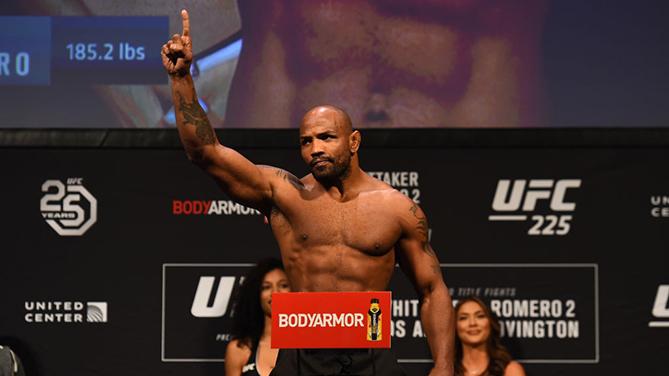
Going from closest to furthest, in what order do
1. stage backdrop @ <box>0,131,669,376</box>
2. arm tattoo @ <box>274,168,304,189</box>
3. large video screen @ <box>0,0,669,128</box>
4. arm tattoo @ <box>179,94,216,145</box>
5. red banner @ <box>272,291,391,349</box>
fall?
red banner @ <box>272,291,391,349</box> → arm tattoo @ <box>179,94,216,145</box> → arm tattoo @ <box>274,168,304,189</box> → stage backdrop @ <box>0,131,669,376</box> → large video screen @ <box>0,0,669,128</box>

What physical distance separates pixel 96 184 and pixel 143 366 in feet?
2.74

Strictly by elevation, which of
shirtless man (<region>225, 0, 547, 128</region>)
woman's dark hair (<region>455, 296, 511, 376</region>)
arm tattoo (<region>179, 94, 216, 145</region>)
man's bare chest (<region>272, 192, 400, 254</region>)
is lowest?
woman's dark hair (<region>455, 296, 511, 376</region>)

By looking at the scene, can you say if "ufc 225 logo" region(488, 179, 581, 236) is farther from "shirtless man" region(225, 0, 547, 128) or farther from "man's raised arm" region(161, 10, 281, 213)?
"man's raised arm" region(161, 10, 281, 213)

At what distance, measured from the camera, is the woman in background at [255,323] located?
480cm

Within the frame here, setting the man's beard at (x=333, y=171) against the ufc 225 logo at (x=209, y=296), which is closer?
the man's beard at (x=333, y=171)

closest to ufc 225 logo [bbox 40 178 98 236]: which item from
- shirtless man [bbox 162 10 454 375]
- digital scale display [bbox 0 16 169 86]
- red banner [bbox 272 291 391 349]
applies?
digital scale display [bbox 0 16 169 86]

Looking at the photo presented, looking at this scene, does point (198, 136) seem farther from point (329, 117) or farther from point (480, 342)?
point (480, 342)

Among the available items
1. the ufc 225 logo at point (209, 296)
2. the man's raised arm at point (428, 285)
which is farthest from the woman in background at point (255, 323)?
the man's raised arm at point (428, 285)

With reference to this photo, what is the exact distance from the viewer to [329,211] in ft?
11.7

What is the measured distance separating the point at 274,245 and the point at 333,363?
163 cm

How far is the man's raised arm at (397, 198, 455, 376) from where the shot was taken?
12.0 ft

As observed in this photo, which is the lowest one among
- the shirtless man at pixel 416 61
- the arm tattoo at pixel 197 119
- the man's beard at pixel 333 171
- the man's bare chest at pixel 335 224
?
the man's bare chest at pixel 335 224

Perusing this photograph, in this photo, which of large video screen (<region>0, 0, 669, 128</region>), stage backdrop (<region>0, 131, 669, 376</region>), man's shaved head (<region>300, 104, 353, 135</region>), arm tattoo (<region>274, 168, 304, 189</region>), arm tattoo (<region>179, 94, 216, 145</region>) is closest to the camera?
arm tattoo (<region>179, 94, 216, 145</region>)

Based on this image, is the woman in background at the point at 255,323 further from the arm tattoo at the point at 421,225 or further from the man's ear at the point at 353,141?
the man's ear at the point at 353,141
